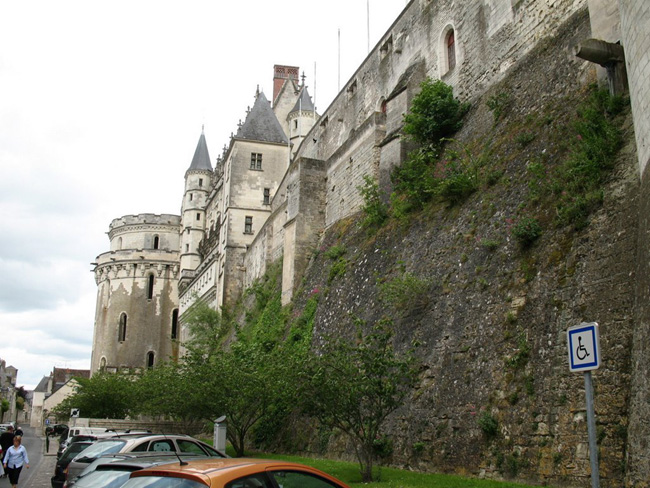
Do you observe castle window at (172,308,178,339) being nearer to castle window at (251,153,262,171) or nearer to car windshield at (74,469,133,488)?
castle window at (251,153,262,171)

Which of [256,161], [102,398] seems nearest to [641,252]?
[102,398]

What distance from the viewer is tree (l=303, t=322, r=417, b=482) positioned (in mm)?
13117

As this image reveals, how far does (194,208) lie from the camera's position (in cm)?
6800

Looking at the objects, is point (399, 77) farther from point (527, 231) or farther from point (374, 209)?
point (527, 231)

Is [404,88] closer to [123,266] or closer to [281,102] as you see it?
[281,102]

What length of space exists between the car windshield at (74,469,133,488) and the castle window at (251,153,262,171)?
41.5 m

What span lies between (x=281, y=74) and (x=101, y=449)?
56257 mm

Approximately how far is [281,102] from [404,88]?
121ft

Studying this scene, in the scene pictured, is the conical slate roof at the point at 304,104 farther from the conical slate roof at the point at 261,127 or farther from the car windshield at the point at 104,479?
the car windshield at the point at 104,479

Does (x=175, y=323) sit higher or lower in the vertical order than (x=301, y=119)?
lower

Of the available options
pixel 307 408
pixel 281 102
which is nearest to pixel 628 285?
pixel 307 408

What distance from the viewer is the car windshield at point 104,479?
709 centimetres


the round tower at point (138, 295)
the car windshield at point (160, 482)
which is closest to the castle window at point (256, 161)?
the round tower at point (138, 295)

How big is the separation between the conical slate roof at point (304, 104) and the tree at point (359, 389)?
4007 cm
